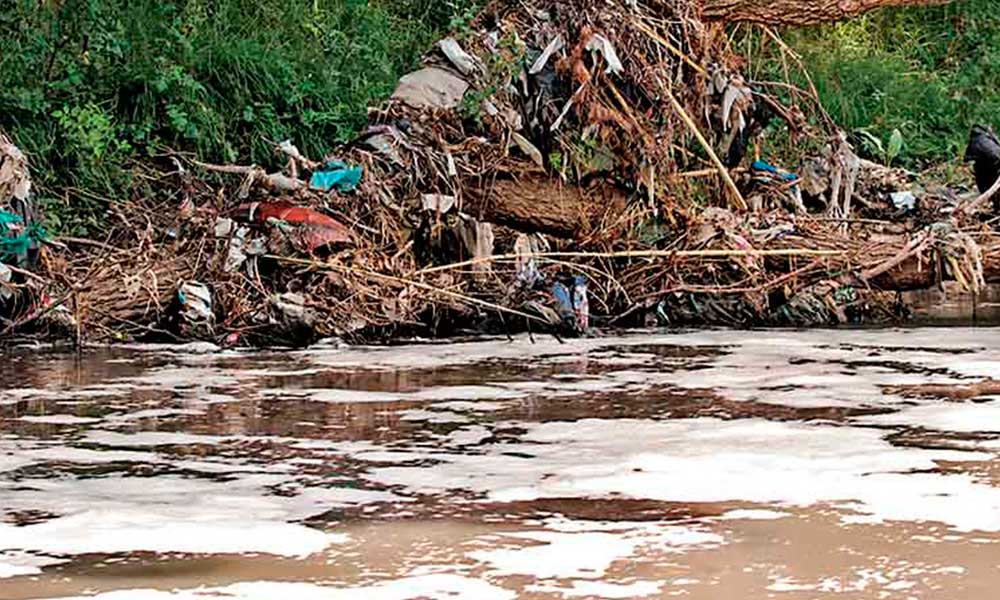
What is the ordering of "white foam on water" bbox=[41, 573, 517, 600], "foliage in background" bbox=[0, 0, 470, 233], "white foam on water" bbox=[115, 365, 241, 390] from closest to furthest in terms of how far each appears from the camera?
"white foam on water" bbox=[41, 573, 517, 600] → "white foam on water" bbox=[115, 365, 241, 390] → "foliage in background" bbox=[0, 0, 470, 233]

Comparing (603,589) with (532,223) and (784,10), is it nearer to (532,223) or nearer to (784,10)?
(532,223)

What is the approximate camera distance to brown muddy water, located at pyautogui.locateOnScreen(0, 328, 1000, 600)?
3.13m

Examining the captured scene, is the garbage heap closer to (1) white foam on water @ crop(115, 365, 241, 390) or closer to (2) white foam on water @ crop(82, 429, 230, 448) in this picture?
(1) white foam on water @ crop(115, 365, 241, 390)

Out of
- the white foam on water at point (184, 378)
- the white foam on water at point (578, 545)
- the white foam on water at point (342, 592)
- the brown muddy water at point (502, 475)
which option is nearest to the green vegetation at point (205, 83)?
the white foam on water at point (184, 378)

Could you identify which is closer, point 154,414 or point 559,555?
point 559,555

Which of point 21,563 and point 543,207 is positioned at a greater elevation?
point 543,207

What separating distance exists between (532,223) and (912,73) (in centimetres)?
615

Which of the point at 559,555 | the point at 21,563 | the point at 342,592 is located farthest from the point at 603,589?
the point at 21,563

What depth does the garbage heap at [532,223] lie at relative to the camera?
7012mm

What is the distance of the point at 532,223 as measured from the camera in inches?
309

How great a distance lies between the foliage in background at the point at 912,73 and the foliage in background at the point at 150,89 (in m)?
2.80

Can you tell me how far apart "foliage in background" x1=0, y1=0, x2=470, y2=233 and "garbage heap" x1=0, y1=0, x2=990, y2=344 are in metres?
0.41

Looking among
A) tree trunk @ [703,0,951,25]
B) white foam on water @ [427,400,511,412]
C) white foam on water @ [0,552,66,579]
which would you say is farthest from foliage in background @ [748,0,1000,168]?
white foam on water @ [0,552,66,579]

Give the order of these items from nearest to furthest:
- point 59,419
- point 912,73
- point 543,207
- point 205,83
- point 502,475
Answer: point 502,475 < point 59,419 < point 543,207 < point 205,83 < point 912,73
